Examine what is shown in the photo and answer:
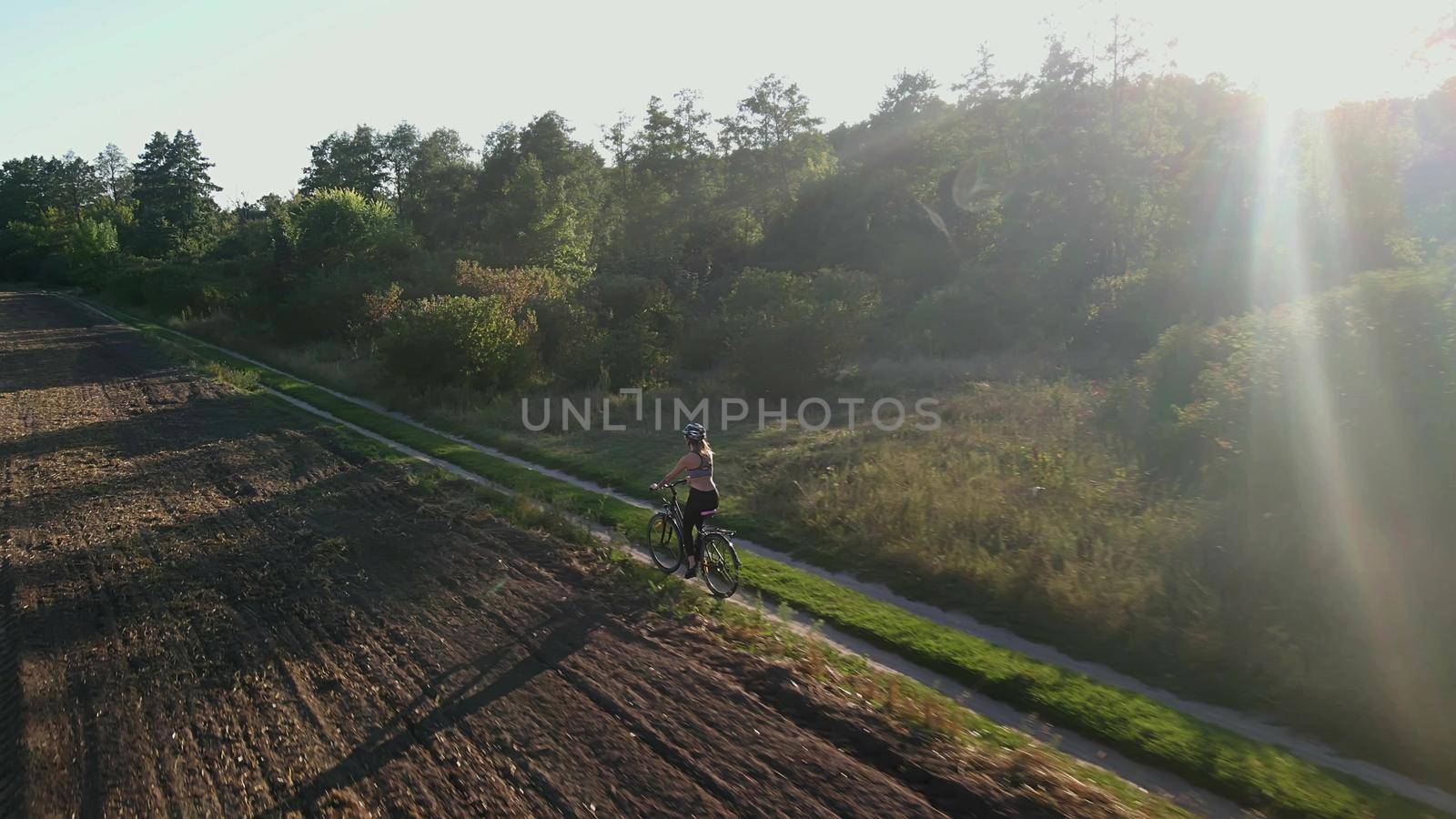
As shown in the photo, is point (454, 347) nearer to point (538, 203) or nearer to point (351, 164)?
point (538, 203)

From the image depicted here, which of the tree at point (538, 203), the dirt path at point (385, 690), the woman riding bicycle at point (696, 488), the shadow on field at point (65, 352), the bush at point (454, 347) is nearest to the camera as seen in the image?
the dirt path at point (385, 690)

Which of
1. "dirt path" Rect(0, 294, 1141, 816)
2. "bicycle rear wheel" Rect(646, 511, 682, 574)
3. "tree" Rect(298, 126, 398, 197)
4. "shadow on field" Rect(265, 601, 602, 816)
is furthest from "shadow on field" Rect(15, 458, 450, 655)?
"tree" Rect(298, 126, 398, 197)

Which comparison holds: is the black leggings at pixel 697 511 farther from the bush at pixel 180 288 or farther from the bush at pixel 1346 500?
the bush at pixel 180 288

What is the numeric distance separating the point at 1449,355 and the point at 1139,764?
5921mm

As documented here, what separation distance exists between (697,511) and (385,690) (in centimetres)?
407

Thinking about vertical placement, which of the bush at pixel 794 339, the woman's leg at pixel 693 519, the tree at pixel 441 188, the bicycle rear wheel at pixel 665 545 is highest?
the tree at pixel 441 188

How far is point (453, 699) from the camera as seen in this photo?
7.50 metres

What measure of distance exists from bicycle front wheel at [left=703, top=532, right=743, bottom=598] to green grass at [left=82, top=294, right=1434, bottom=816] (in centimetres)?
57

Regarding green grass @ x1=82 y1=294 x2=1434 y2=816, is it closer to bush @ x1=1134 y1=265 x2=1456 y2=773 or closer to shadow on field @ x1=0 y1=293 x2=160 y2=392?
bush @ x1=1134 y1=265 x2=1456 y2=773

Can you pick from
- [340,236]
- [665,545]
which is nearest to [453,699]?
[665,545]

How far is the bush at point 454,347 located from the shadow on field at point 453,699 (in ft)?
55.3

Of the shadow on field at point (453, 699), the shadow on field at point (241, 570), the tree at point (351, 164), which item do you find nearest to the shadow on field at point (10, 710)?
the shadow on field at point (241, 570)

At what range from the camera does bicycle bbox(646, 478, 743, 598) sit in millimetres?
10359

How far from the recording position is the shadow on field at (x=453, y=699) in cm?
629
